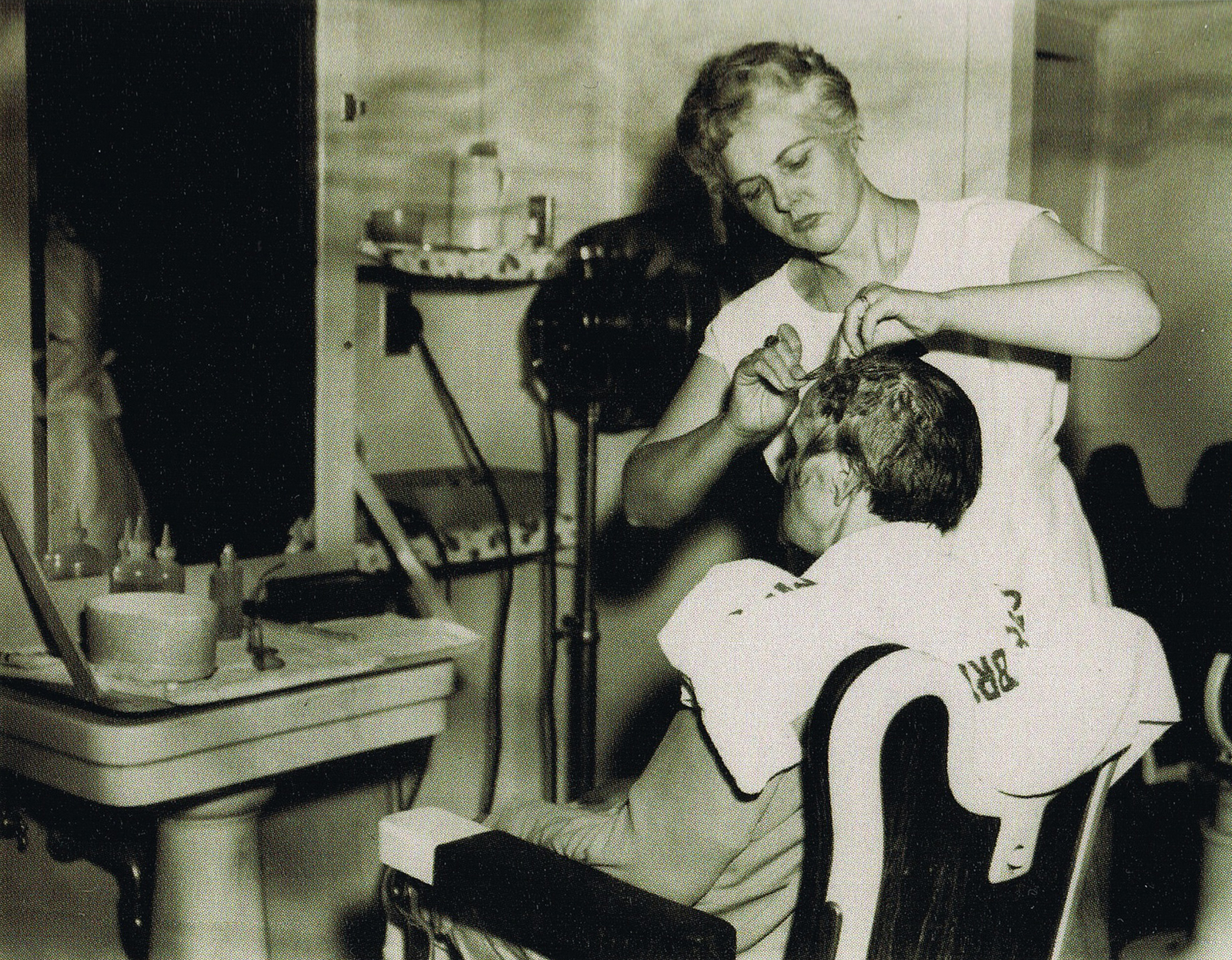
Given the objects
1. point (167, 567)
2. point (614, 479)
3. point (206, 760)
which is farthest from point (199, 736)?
point (614, 479)

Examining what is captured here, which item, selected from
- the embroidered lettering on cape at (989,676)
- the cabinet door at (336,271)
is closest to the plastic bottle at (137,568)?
the cabinet door at (336,271)

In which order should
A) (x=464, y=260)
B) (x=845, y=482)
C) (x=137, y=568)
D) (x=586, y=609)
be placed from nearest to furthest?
(x=845, y=482) < (x=137, y=568) < (x=464, y=260) < (x=586, y=609)

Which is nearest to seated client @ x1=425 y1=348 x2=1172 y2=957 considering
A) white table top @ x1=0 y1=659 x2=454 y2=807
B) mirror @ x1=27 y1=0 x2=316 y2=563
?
white table top @ x1=0 y1=659 x2=454 y2=807

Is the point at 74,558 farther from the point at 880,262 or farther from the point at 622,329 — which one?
the point at 880,262

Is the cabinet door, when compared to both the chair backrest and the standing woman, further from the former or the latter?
the chair backrest

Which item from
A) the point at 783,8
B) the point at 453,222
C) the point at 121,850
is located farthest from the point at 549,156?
the point at 121,850

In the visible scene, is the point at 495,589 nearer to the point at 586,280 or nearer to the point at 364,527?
the point at 364,527

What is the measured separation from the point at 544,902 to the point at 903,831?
1.19ft

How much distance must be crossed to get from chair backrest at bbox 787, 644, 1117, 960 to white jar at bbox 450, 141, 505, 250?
1947mm

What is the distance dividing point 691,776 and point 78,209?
151 centimetres

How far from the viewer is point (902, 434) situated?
1310 mm

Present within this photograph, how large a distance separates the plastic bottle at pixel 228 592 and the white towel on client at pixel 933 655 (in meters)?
1.31

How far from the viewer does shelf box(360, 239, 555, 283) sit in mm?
2695

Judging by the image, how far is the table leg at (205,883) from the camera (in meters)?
2.12
